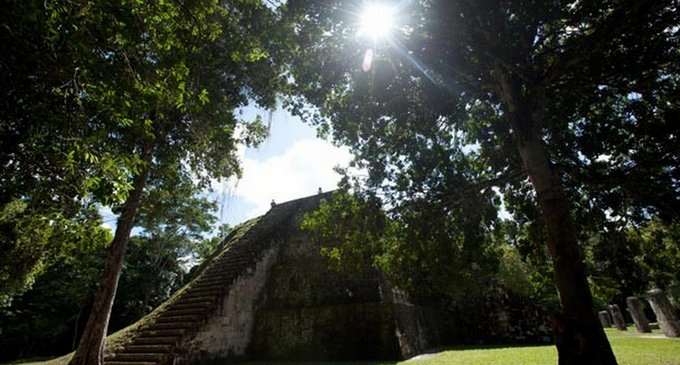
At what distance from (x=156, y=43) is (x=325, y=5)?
4026 mm

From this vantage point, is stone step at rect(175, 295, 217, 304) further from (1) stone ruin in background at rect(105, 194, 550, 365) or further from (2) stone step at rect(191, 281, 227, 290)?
(2) stone step at rect(191, 281, 227, 290)

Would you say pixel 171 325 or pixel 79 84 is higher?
pixel 79 84

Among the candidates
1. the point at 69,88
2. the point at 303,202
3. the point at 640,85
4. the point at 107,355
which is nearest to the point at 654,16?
the point at 640,85

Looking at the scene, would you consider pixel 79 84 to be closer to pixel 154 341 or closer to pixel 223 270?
pixel 154 341

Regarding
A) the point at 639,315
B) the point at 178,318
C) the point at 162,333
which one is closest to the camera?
the point at 162,333

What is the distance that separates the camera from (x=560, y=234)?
5844mm

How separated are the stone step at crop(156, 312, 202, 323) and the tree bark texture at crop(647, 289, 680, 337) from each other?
16118 mm

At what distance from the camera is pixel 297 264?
13531 mm

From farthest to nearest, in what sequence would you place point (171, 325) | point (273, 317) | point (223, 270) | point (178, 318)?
point (223, 270) → point (273, 317) → point (178, 318) → point (171, 325)

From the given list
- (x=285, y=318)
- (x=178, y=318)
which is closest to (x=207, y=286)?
(x=178, y=318)

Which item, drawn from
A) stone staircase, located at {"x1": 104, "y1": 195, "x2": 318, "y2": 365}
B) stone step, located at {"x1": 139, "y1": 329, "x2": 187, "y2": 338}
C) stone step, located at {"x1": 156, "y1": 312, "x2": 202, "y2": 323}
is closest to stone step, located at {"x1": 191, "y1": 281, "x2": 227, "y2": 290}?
stone staircase, located at {"x1": 104, "y1": 195, "x2": 318, "y2": 365}

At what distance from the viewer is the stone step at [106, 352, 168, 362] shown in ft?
28.1

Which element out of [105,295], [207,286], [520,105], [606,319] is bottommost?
[606,319]

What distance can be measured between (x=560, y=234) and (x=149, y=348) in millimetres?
10447
